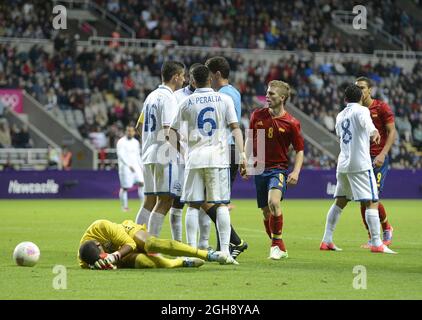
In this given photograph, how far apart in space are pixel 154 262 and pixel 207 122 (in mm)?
1781

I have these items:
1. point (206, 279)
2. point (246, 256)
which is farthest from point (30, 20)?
point (206, 279)

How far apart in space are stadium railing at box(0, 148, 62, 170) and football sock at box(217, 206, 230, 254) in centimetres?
2146

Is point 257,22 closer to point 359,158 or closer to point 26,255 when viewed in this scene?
point 359,158

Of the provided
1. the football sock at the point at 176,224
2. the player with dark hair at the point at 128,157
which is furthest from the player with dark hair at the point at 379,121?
the player with dark hair at the point at 128,157

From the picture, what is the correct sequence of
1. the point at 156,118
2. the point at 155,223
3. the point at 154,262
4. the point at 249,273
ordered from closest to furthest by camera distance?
the point at 249,273 < the point at 154,262 < the point at 155,223 < the point at 156,118

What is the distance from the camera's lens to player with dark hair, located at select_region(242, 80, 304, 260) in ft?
41.3

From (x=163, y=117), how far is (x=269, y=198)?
177 centimetres

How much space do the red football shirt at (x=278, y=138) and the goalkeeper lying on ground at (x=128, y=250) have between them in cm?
A: 203

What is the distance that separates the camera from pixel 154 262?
36.4ft

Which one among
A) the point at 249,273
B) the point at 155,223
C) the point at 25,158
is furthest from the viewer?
the point at 25,158

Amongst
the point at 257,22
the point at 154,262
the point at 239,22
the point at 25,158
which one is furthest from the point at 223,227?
the point at 257,22

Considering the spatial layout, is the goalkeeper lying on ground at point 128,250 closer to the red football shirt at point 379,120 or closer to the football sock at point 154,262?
the football sock at point 154,262

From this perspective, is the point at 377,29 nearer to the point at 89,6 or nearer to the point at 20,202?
the point at 89,6

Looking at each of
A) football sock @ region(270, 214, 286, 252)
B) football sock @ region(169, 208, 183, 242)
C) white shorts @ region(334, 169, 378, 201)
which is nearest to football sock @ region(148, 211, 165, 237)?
football sock @ region(169, 208, 183, 242)
